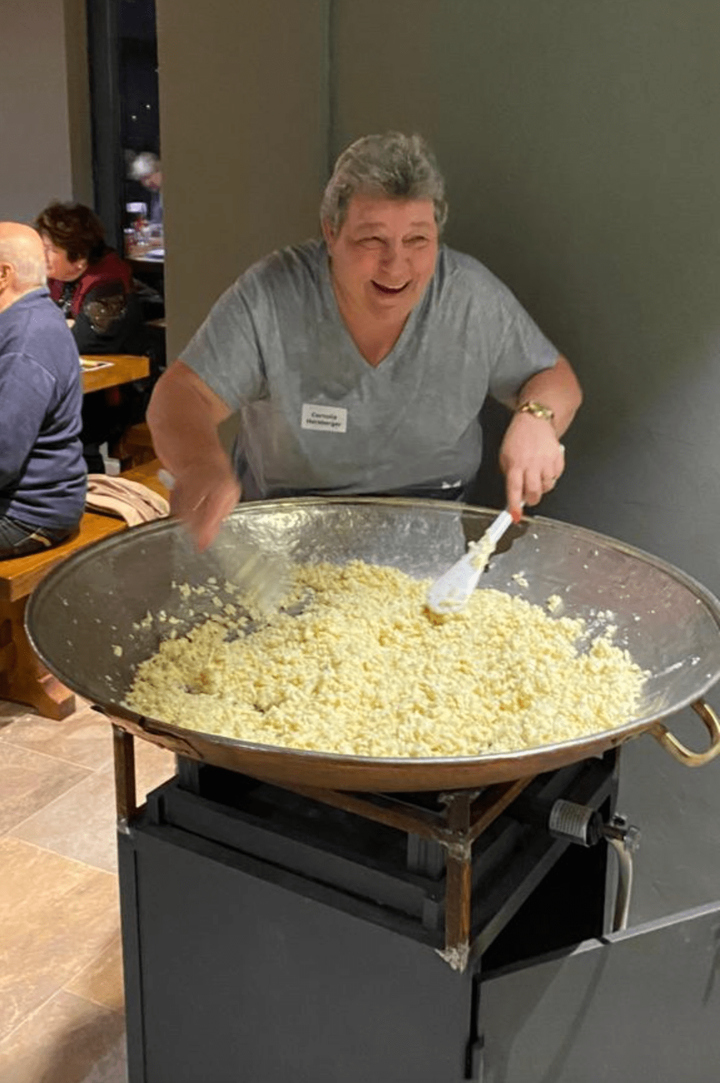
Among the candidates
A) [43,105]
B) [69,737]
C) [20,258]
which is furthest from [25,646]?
[43,105]

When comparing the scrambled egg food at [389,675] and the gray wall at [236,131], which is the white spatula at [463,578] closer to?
the scrambled egg food at [389,675]

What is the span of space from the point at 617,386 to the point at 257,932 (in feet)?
3.58

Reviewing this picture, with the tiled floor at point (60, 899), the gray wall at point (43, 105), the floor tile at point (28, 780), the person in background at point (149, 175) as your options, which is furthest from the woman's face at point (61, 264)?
the floor tile at point (28, 780)

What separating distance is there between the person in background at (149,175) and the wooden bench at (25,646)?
3.09 meters

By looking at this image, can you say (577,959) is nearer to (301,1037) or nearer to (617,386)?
(301,1037)

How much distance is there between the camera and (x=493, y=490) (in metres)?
2.06

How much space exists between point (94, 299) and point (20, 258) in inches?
64.8

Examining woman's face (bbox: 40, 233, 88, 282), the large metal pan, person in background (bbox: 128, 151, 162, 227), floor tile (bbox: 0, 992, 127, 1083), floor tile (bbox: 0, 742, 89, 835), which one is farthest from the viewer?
person in background (bbox: 128, 151, 162, 227)

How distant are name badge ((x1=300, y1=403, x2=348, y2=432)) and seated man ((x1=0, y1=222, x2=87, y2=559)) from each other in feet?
4.46

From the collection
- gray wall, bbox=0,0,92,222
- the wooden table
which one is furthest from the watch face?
gray wall, bbox=0,0,92,222

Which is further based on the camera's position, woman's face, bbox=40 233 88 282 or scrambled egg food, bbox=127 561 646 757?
woman's face, bbox=40 233 88 282

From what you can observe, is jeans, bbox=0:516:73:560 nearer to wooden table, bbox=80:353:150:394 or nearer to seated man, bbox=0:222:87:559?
seated man, bbox=0:222:87:559

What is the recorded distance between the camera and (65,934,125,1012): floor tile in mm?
2000

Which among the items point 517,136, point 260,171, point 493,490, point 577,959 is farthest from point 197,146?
point 577,959
